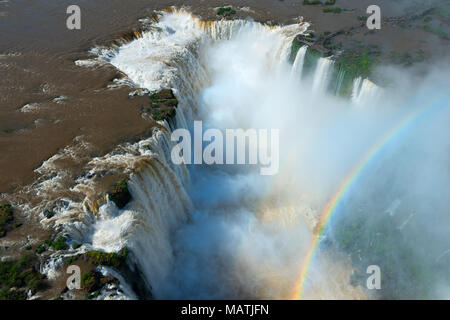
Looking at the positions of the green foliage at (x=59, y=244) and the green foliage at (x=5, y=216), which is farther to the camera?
the green foliage at (x=5, y=216)

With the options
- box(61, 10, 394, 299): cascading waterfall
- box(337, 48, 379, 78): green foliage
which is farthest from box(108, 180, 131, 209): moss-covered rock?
box(337, 48, 379, 78): green foliage

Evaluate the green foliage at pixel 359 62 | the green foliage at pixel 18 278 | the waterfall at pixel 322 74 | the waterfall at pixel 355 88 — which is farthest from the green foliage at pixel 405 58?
the green foliage at pixel 18 278

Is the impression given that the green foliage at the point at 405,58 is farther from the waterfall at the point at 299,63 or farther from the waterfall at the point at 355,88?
the waterfall at the point at 299,63

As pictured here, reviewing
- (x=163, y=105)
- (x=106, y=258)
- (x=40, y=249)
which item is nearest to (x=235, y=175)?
(x=163, y=105)

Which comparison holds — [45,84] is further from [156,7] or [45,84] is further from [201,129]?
[156,7]

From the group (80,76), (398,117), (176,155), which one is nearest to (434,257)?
(398,117)

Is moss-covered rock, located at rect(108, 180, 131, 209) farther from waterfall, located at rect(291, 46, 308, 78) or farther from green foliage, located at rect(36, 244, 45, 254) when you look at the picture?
Result: waterfall, located at rect(291, 46, 308, 78)

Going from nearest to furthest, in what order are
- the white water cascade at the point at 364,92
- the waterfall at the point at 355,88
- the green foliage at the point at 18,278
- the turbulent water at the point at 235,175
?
the green foliage at the point at 18,278 → the turbulent water at the point at 235,175 → the white water cascade at the point at 364,92 → the waterfall at the point at 355,88
